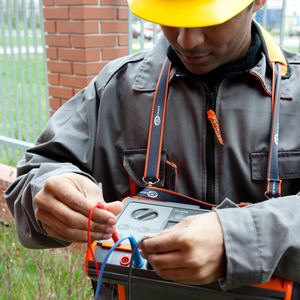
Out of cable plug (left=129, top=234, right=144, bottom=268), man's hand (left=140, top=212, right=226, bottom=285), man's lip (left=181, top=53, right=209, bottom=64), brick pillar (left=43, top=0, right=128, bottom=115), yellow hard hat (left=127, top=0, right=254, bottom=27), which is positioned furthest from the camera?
brick pillar (left=43, top=0, right=128, bottom=115)

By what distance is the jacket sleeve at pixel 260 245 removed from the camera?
1.02 metres

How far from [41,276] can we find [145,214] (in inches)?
64.2

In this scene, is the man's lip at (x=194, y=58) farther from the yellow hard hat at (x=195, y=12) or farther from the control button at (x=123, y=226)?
the control button at (x=123, y=226)

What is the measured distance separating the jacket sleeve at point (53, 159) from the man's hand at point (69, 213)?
115 millimetres

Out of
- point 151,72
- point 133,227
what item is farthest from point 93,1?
point 133,227

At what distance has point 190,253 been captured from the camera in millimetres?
985

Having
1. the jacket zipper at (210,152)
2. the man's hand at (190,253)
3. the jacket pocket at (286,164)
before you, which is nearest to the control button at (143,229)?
the man's hand at (190,253)

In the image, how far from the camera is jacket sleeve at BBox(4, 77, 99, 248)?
4.59 ft

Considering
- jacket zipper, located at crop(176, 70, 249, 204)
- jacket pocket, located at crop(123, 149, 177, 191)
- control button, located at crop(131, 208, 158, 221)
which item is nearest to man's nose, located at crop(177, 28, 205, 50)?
jacket zipper, located at crop(176, 70, 249, 204)

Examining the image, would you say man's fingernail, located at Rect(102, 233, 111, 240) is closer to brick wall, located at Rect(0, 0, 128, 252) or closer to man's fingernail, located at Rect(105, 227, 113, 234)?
man's fingernail, located at Rect(105, 227, 113, 234)

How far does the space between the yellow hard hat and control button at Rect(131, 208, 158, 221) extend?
632 millimetres

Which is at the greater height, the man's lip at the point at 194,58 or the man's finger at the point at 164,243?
the man's lip at the point at 194,58

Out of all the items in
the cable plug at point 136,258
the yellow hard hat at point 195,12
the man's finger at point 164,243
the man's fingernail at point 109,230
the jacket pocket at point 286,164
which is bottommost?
the cable plug at point 136,258

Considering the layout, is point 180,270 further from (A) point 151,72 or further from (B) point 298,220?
(A) point 151,72
